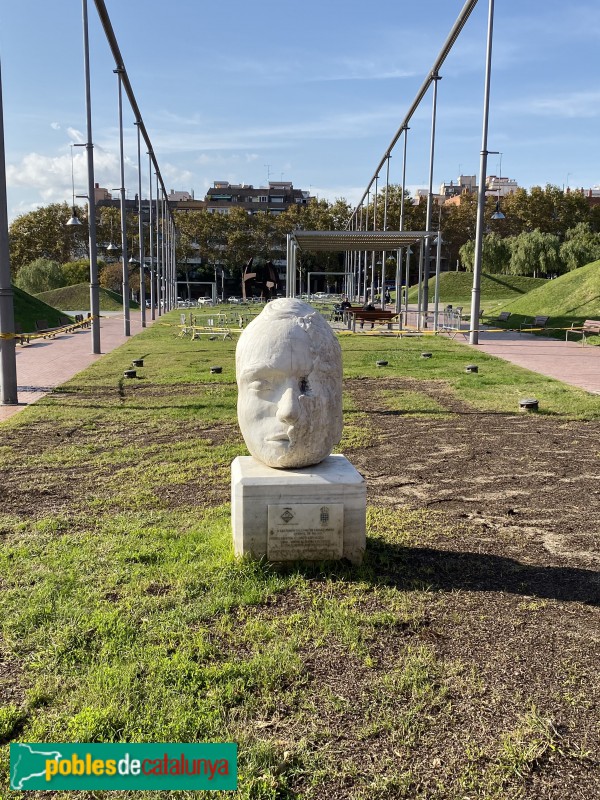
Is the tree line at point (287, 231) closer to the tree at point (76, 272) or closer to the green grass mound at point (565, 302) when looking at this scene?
the tree at point (76, 272)

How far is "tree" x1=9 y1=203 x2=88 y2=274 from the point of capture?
64375 mm

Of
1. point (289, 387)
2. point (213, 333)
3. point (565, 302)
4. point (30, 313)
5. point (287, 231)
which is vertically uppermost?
point (287, 231)

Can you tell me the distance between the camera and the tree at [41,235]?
211 ft

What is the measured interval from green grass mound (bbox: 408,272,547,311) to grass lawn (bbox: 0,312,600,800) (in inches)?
1698

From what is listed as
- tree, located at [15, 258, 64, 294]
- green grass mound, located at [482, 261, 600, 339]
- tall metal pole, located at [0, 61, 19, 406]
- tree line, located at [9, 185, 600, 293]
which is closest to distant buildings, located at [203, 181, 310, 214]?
tree line, located at [9, 185, 600, 293]

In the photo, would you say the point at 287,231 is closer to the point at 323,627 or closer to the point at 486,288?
the point at 486,288

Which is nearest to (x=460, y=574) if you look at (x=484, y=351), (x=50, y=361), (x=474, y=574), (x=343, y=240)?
(x=474, y=574)

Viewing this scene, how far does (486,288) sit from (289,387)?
47988mm

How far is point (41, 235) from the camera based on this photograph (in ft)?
214

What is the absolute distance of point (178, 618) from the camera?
159 inches

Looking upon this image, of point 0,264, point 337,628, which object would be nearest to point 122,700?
point 337,628

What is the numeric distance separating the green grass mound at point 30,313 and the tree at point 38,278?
2442 centimetres

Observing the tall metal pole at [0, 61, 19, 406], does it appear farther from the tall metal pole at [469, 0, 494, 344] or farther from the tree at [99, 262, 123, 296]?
the tree at [99, 262, 123, 296]

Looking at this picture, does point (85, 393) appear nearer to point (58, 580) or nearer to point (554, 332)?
point (58, 580)
